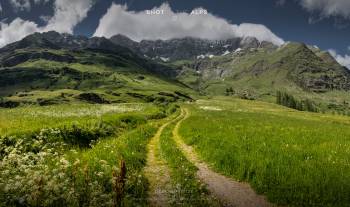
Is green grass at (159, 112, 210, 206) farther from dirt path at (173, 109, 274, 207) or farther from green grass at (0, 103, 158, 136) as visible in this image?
green grass at (0, 103, 158, 136)

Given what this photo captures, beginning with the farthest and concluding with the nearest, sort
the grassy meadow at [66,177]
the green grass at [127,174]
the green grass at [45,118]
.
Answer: the green grass at [45,118], the green grass at [127,174], the grassy meadow at [66,177]

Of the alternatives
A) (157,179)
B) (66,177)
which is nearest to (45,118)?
(157,179)

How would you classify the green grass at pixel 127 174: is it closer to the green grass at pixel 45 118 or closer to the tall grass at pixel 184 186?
the tall grass at pixel 184 186

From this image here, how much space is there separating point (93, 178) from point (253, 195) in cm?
587

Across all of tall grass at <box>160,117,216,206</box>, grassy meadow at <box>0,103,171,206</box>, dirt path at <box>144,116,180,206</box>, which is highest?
grassy meadow at <box>0,103,171,206</box>

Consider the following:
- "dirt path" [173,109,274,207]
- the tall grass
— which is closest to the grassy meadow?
the tall grass

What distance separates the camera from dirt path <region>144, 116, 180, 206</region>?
12.5 meters

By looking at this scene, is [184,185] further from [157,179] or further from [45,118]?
[45,118]

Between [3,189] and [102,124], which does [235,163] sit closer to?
[3,189]

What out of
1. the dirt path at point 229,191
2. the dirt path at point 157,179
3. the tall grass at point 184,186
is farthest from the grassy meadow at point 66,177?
the dirt path at point 229,191

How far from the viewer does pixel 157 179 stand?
624 inches

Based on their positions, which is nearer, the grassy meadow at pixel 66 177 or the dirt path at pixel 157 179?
the grassy meadow at pixel 66 177

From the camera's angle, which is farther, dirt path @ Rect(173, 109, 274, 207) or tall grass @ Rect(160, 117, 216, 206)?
dirt path @ Rect(173, 109, 274, 207)

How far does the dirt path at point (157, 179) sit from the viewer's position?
41.1 feet
